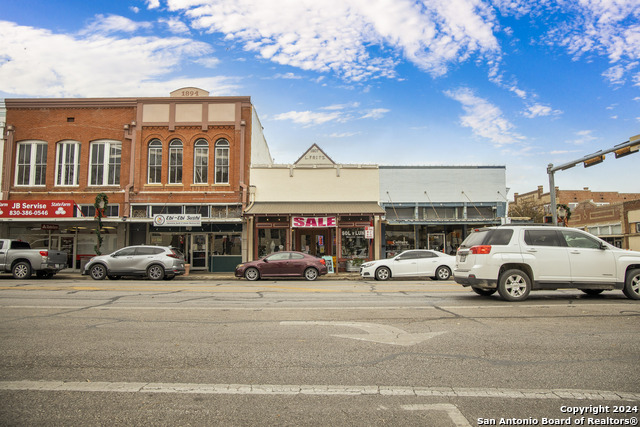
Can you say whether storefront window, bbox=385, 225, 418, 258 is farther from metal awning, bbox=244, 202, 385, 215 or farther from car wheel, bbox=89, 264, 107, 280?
car wheel, bbox=89, 264, 107, 280

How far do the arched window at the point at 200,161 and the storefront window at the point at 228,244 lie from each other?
3590mm

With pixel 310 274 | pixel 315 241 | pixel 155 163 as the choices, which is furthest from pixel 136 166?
pixel 310 274

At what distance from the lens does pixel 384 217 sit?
24.6 meters

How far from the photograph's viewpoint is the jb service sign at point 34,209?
72.4 ft

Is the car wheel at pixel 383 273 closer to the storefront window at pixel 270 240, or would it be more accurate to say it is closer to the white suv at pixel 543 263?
the storefront window at pixel 270 240

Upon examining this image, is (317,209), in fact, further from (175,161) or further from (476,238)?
(476,238)

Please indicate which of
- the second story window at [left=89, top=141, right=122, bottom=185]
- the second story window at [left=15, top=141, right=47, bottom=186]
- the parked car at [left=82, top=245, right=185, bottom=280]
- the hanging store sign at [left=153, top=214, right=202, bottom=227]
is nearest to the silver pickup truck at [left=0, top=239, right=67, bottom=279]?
the parked car at [left=82, top=245, right=185, bottom=280]

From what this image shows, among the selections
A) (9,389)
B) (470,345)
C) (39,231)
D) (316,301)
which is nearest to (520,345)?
(470,345)

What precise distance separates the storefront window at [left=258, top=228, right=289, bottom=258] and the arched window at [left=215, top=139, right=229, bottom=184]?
154 inches

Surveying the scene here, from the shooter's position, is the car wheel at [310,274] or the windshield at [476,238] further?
the car wheel at [310,274]

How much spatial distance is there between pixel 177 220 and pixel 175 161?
4423mm

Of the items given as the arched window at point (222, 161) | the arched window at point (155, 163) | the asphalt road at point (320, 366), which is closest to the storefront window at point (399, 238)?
the arched window at point (222, 161)

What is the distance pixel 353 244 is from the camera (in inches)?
942

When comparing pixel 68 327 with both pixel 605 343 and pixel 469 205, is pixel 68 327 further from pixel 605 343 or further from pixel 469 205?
pixel 469 205
